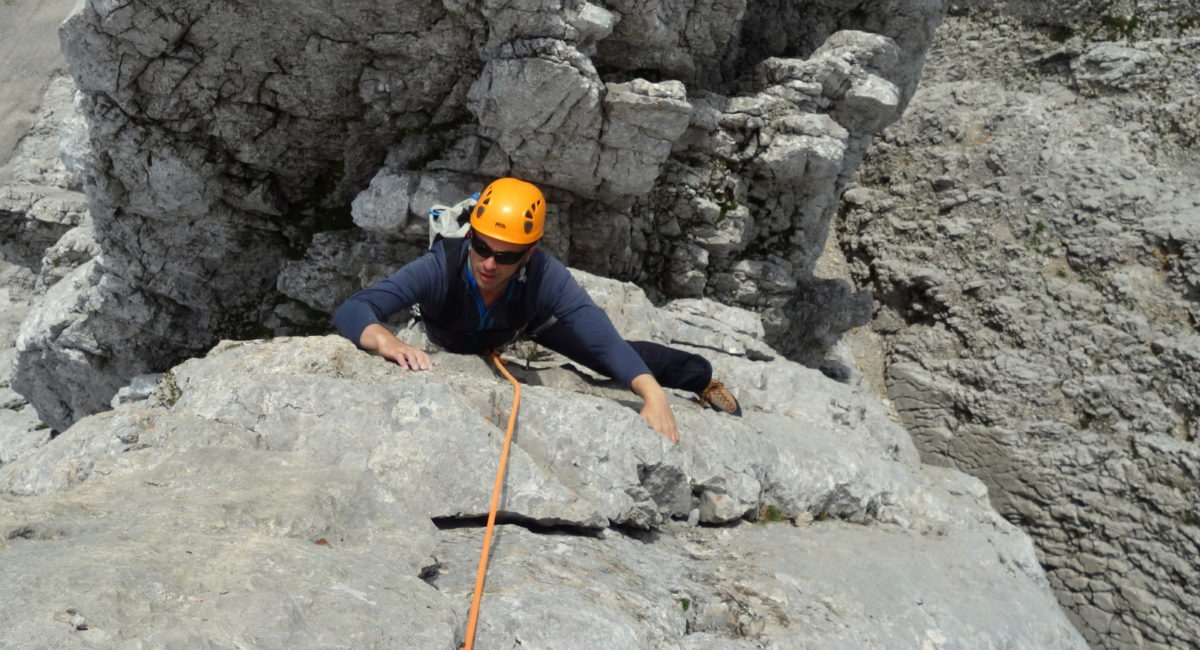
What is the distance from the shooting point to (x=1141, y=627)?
16.0 meters

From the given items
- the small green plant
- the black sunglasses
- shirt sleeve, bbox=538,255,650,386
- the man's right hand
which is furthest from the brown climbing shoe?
the small green plant

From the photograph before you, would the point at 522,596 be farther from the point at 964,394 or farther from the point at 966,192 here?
the point at 966,192

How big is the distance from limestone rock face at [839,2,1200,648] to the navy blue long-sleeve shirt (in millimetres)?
14414

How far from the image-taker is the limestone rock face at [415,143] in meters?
11.3

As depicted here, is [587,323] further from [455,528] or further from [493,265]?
[455,528]

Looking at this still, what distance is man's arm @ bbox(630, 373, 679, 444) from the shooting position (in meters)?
6.98

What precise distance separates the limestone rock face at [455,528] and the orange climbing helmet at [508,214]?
1.44 m

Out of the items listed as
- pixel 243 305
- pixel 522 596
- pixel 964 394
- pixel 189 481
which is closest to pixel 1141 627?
pixel 964 394

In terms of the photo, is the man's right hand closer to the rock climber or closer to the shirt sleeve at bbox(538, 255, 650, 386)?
the rock climber

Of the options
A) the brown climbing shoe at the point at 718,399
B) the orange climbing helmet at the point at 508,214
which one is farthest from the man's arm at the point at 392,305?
the brown climbing shoe at the point at 718,399

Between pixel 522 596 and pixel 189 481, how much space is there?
2302mm

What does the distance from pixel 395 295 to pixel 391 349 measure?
702 mm

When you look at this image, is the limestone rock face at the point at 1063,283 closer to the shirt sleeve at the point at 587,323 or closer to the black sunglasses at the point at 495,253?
the shirt sleeve at the point at 587,323

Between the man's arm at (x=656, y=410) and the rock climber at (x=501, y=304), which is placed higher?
the rock climber at (x=501, y=304)
